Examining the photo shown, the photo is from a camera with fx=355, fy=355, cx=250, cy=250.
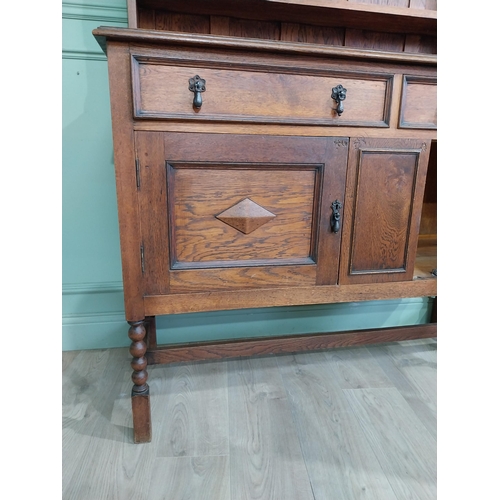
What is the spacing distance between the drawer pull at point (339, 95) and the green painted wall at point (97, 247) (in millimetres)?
871

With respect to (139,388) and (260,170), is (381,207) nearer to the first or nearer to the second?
(260,170)

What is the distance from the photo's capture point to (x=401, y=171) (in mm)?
Result: 1057

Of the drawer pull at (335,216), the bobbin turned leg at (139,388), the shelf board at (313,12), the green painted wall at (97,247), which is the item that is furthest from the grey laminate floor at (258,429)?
the shelf board at (313,12)

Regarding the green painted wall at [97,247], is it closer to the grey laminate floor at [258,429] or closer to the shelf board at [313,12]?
the grey laminate floor at [258,429]

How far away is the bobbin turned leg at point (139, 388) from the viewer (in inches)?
39.6

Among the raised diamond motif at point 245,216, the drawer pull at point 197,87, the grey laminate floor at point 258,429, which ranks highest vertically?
the drawer pull at point 197,87

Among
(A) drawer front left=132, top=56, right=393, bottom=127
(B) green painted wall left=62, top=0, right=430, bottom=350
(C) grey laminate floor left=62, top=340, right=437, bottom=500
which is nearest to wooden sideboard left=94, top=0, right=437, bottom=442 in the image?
(A) drawer front left=132, top=56, right=393, bottom=127

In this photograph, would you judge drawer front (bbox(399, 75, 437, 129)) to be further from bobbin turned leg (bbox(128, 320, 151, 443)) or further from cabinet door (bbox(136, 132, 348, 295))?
bobbin turned leg (bbox(128, 320, 151, 443))

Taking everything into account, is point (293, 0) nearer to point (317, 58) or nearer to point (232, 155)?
point (317, 58)

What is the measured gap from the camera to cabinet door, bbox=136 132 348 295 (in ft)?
3.00

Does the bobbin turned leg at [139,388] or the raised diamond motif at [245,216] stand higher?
the raised diamond motif at [245,216]

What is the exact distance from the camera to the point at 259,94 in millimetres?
921

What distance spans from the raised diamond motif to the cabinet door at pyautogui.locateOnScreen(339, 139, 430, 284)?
26 centimetres
